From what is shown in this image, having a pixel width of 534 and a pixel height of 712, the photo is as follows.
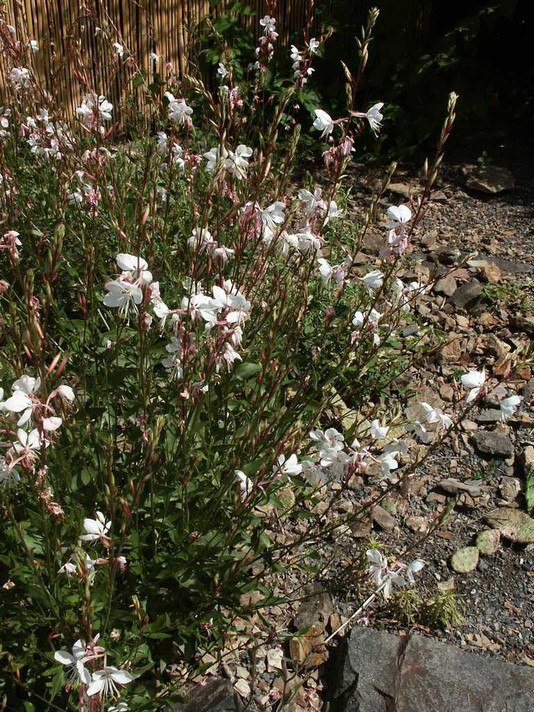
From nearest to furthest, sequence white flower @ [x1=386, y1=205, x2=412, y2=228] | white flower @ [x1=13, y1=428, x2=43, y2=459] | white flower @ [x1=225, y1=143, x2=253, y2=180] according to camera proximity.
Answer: white flower @ [x1=13, y1=428, x2=43, y2=459]
white flower @ [x1=386, y1=205, x2=412, y2=228]
white flower @ [x1=225, y1=143, x2=253, y2=180]

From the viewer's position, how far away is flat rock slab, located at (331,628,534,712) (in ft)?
6.91

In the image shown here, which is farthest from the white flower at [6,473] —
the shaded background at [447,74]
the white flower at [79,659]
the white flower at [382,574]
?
the shaded background at [447,74]

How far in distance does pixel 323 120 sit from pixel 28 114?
6.78 feet

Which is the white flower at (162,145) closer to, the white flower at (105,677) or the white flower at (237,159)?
the white flower at (237,159)

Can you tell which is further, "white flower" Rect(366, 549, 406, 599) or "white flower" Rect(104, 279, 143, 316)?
"white flower" Rect(366, 549, 406, 599)

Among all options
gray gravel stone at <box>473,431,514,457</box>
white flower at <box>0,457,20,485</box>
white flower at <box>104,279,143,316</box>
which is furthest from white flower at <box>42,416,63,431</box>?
gray gravel stone at <box>473,431,514,457</box>

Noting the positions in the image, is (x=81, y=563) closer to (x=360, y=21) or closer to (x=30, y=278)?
(x=30, y=278)

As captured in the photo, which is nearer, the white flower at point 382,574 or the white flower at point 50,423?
the white flower at point 50,423

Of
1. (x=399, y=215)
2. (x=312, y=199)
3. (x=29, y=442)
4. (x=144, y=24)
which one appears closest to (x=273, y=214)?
(x=312, y=199)

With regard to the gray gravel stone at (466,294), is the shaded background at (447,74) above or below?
above

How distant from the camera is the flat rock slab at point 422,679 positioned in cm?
211

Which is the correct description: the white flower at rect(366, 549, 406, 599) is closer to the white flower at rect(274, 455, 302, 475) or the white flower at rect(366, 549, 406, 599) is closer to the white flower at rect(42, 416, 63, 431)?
the white flower at rect(274, 455, 302, 475)

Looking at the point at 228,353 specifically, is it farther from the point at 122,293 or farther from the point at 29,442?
the point at 29,442

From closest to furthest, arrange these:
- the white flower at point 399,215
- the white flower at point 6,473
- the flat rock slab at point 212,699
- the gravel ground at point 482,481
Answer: the white flower at point 6,473 → the flat rock slab at point 212,699 → the white flower at point 399,215 → the gravel ground at point 482,481
